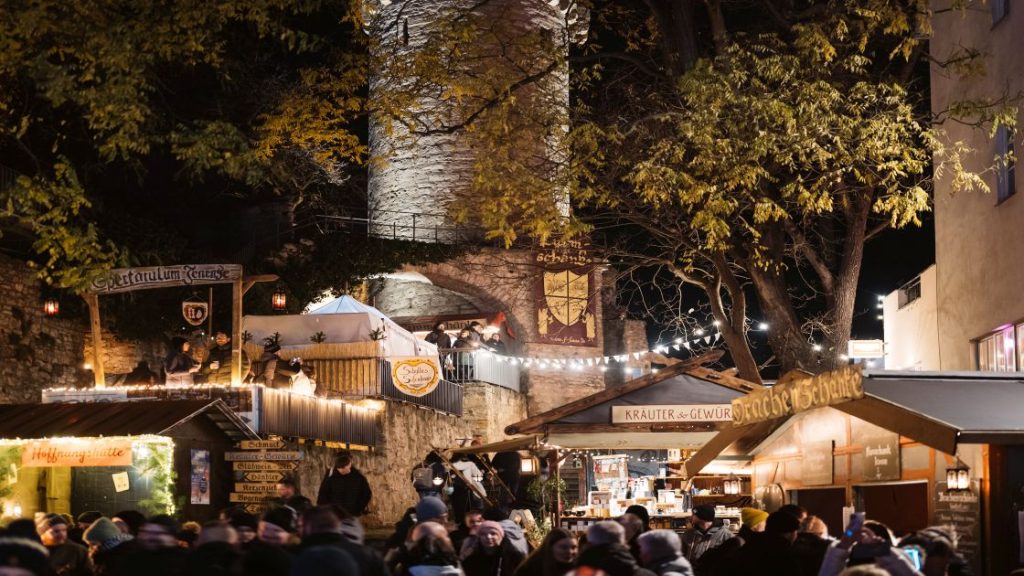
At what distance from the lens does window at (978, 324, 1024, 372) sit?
48.4 ft

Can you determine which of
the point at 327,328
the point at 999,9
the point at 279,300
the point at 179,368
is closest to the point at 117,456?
the point at 179,368

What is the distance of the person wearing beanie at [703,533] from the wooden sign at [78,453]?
28.1ft

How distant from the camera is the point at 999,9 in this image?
50.5 ft

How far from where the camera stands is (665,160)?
14141 millimetres

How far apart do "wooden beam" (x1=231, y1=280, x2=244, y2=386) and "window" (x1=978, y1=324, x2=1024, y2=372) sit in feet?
36.0

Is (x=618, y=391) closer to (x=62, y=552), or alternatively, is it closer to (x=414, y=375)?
(x=62, y=552)

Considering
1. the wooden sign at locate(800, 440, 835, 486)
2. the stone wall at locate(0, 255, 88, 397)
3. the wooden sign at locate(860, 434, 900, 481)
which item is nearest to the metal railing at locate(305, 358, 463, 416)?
the stone wall at locate(0, 255, 88, 397)

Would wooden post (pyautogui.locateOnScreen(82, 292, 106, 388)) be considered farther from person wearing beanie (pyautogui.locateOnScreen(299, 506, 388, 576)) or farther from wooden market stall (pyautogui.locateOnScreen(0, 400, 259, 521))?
person wearing beanie (pyautogui.locateOnScreen(299, 506, 388, 576))

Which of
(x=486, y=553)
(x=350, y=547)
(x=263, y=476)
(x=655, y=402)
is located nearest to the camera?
(x=350, y=547)

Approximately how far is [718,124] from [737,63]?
722 mm

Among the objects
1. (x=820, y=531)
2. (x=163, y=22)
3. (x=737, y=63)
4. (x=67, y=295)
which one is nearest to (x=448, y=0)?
(x=67, y=295)

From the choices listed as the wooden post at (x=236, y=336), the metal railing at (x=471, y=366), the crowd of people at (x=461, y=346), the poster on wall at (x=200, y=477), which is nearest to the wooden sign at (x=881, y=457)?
the poster on wall at (x=200, y=477)

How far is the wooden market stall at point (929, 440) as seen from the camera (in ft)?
29.5

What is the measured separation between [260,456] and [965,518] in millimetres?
11547
